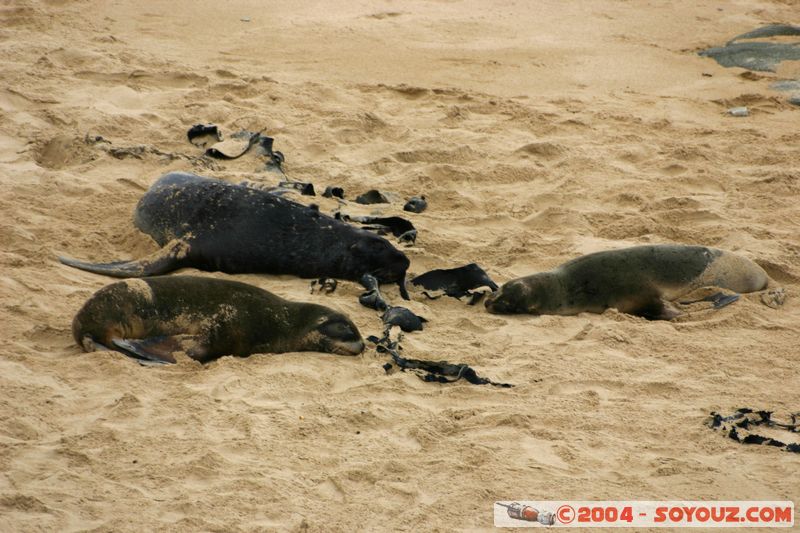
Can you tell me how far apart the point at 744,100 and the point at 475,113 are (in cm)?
237

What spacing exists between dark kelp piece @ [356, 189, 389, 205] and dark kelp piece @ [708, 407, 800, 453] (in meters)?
2.99

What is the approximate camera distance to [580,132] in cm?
767

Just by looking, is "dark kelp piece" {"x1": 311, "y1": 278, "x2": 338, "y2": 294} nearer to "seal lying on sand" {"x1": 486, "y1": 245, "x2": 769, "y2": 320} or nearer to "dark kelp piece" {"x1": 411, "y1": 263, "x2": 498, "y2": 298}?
"dark kelp piece" {"x1": 411, "y1": 263, "x2": 498, "y2": 298}

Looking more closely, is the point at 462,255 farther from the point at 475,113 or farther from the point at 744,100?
the point at 744,100

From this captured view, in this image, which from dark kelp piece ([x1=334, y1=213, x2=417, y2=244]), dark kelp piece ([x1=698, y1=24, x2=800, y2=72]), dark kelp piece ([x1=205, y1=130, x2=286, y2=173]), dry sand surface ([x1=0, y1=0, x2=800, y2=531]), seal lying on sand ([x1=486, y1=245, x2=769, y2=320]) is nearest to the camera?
dry sand surface ([x1=0, y1=0, x2=800, y2=531])

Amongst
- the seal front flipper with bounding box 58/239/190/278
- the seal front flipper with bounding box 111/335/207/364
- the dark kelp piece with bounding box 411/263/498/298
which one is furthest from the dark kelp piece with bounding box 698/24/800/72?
the seal front flipper with bounding box 111/335/207/364

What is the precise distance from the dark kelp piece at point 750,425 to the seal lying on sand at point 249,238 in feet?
6.09

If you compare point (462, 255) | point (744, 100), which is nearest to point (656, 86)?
point (744, 100)

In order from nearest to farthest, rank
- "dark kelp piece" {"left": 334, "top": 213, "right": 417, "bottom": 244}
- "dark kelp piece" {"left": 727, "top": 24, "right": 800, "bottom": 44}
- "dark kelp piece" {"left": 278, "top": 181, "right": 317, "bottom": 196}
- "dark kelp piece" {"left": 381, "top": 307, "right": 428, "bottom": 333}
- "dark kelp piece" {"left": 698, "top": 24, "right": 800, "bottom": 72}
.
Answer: "dark kelp piece" {"left": 381, "top": 307, "right": 428, "bottom": 333}
"dark kelp piece" {"left": 334, "top": 213, "right": 417, "bottom": 244}
"dark kelp piece" {"left": 278, "top": 181, "right": 317, "bottom": 196}
"dark kelp piece" {"left": 698, "top": 24, "right": 800, "bottom": 72}
"dark kelp piece" {"left": 727, "top": 24, "right": 800, "bottom": 44}

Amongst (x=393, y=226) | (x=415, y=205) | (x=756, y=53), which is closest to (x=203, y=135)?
(x=415, y=205)

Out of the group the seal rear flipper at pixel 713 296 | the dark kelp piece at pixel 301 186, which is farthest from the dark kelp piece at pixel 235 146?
the seal rear flipper at pixel 713 296

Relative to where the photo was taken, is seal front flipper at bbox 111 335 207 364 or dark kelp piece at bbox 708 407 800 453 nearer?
dark kelp piece at bbox 708 407 800 453

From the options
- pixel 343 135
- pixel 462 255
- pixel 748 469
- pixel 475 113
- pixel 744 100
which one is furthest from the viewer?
pixel 744 100

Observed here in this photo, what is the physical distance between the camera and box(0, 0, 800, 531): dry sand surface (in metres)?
3.30
